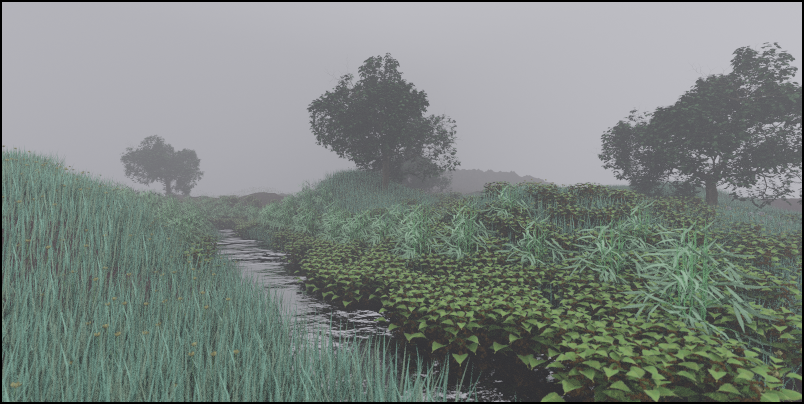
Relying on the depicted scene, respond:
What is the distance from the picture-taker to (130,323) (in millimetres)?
4578

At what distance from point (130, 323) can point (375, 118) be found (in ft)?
67.2

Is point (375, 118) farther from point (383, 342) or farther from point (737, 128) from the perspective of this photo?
point (383, 342)

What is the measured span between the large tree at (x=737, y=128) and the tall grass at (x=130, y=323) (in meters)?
17.7

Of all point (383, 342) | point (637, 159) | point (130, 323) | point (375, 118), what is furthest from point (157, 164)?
point (383, 342)

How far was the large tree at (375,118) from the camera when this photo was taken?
2341cm

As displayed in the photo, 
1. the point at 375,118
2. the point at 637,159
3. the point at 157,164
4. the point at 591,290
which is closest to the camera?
the point at 591,290

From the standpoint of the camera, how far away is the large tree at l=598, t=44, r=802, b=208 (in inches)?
617

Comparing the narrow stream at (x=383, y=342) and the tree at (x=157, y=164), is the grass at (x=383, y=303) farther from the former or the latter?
the tree at (x=157, y=164)

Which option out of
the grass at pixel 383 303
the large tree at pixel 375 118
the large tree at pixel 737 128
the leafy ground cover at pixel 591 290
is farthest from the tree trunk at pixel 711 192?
the large tree at pixel 375 118

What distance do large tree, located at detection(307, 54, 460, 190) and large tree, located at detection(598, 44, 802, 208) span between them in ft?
39.4

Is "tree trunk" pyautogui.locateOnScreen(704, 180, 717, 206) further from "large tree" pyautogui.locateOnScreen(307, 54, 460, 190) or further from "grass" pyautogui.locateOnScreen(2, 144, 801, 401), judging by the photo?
"large tree" pyautogui.locateOnScreen(307, 54, 460, 190)

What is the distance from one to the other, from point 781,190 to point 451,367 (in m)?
19.1

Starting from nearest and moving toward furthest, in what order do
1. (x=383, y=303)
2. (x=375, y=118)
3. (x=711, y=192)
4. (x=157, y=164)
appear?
(x=383, y=303), (x=711, y=192), (x=375, y=118), (x=157, y=164)

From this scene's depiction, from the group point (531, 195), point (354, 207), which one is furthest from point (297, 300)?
point (354, 207)
